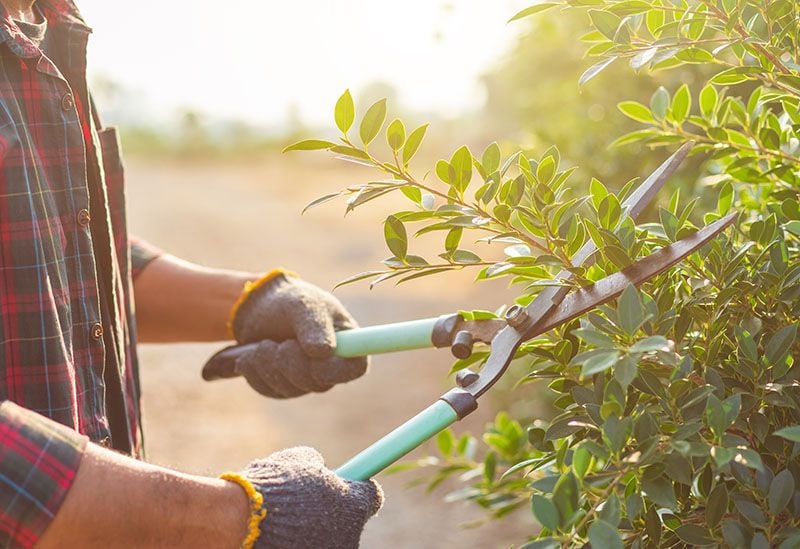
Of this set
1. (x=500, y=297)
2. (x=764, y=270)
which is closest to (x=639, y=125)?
(x=764, y=270)

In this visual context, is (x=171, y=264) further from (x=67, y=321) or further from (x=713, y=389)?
(x=713, y=389)

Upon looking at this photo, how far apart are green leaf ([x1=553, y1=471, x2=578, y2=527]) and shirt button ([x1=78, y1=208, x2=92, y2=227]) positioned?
912mm

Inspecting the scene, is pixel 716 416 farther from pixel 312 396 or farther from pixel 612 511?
pixel 312 396

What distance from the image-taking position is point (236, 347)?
1.96m

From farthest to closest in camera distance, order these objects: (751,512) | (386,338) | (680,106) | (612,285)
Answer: (386,338)
(680,106)
(612,285)
(751,512)

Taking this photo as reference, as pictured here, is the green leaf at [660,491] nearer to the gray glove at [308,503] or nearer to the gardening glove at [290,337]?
the gray glove at [308,503]

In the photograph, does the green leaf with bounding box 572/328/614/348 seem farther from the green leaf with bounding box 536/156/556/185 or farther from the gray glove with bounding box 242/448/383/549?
the gray glove with bounding box 242/448/383/549

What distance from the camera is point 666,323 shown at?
3.51ft

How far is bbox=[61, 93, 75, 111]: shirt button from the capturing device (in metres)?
1.49

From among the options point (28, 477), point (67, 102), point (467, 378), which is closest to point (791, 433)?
point (467, 378)

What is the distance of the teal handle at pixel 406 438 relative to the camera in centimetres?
131

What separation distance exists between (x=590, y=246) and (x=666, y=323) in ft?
0.83

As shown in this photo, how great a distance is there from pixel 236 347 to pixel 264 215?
10.3 m

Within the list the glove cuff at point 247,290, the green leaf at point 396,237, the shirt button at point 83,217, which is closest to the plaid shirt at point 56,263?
the shirt button at point 83,217
